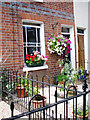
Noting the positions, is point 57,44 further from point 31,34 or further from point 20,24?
point 20,24

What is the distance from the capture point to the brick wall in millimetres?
4571

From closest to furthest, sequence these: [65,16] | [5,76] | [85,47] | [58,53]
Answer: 1. [5,76]
2. [58,53]
3. [65,16]
4. [85,47]

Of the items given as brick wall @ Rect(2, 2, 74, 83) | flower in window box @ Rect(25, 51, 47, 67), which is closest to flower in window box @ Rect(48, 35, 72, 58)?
brick wall @ Rect(2, 2, 74, 83)

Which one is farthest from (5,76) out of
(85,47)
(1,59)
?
(85,47)

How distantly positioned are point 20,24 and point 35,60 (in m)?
1.39

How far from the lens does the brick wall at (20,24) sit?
4.57 m

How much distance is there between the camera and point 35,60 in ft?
16.6

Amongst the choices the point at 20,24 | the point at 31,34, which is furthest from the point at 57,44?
the point at 20,24

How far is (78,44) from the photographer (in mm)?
7402

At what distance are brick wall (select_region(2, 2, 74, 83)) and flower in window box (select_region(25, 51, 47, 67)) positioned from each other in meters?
0.26

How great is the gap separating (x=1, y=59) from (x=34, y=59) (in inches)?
47.9

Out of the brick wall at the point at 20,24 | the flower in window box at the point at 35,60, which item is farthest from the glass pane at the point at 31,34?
the flower in window box at the point at 35,60

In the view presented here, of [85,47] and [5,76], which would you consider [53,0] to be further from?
[5,76]

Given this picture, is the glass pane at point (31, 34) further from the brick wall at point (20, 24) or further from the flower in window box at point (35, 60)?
the flower in window box at point (35, 60)
